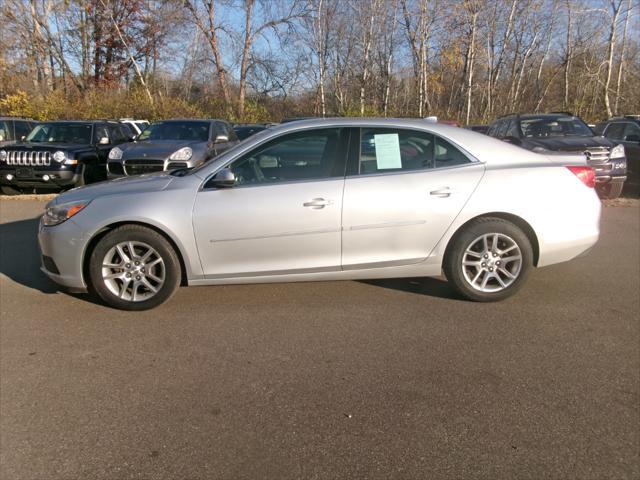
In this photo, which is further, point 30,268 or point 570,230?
point 30,268

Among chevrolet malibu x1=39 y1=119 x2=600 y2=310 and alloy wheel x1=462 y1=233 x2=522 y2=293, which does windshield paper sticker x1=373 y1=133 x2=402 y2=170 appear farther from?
alloy wheel x1=462 y1=233 x2=522 y2=293

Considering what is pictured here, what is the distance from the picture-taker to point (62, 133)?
37.8 feet

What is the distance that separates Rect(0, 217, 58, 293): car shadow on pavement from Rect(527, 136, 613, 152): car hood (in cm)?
872

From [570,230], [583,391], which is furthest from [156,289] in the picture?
[570,230]

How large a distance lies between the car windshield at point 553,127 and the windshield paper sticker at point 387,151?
7194mm

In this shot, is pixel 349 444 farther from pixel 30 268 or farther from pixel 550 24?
pixel 550 24

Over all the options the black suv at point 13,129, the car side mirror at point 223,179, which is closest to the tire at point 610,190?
the car side mirror at point 223,179

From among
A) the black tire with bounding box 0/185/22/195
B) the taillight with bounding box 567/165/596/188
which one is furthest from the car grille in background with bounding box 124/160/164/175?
the taillight with bounding box 567/165/596/188

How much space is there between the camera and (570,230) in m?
4.57

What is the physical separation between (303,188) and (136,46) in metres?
34.2

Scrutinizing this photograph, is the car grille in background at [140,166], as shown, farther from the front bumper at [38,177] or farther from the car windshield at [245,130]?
the car windshield at [245,130]

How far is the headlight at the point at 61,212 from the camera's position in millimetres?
4355

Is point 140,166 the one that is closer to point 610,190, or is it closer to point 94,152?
point 94,152

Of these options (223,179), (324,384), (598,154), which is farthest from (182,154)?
(598,154)
